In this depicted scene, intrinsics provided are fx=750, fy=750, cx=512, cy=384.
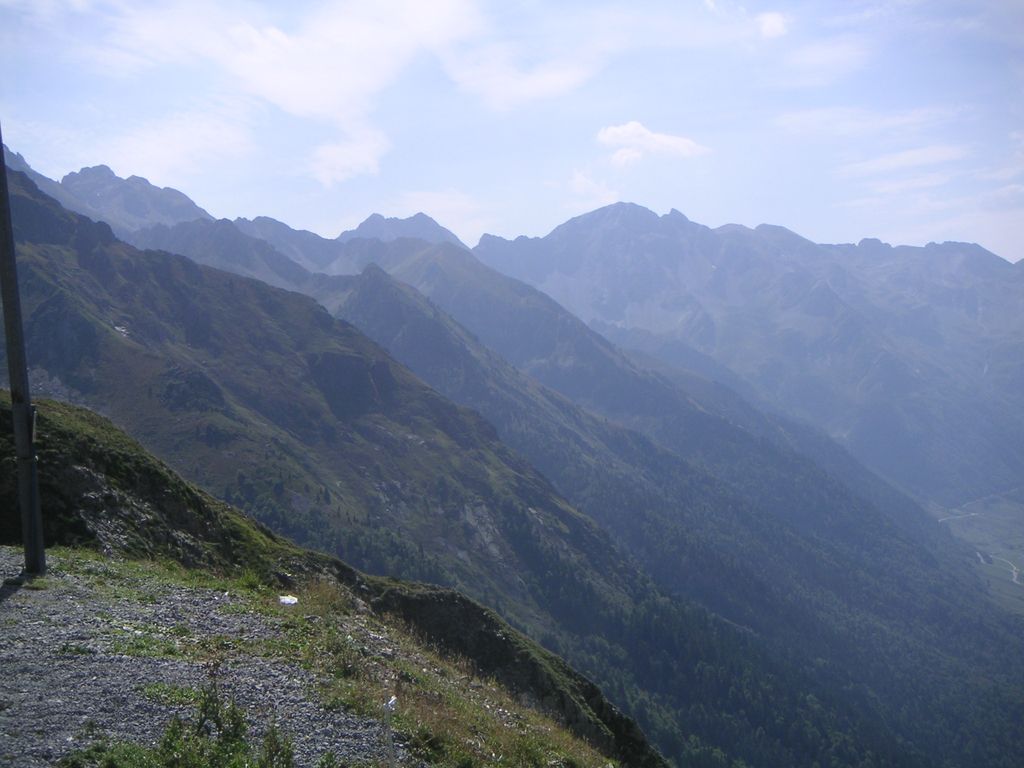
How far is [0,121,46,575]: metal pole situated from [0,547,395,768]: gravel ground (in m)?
1.26

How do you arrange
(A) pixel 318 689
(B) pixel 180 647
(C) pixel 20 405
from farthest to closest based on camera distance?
1. (C) pixel 20 405
2. (B) pixel 180 647
3. (A) pixel 318 689

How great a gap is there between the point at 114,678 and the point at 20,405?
9567 millimetres

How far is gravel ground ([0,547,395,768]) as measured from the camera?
15039mm

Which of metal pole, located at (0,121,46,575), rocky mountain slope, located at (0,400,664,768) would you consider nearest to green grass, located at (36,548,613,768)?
rocky mountain slope, located at (0,400,664,768)

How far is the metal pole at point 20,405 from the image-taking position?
21609 millimetres

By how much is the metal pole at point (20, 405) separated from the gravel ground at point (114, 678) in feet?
4.13

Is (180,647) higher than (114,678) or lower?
lower

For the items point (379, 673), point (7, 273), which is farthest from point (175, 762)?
point (7, 273)

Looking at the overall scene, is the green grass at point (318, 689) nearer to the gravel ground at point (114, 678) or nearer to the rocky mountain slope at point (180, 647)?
the rocky mountain slope at point (180, 647)

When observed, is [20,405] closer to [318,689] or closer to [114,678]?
[114,678]

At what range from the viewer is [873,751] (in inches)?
7628

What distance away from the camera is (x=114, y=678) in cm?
1725

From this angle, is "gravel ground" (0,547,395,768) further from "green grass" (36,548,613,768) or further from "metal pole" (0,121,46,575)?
"metal pole" (0,121,46,575)

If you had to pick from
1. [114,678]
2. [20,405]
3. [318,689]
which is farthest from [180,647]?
[20,405]
